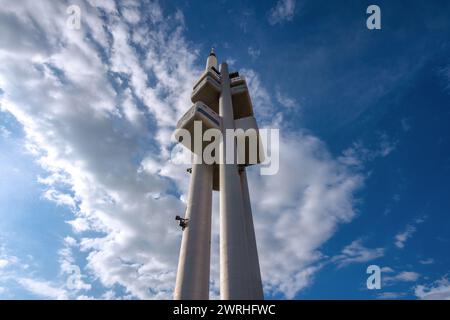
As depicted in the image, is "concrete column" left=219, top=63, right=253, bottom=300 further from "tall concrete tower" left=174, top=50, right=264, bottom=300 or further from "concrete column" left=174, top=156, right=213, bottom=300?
"concrete column" left=174, top=156, right=213, bottom=300

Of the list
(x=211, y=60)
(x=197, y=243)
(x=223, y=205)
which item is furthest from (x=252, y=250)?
(x=211, y=60)

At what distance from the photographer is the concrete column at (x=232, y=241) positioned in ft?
44.8

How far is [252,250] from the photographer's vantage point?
17.3 m

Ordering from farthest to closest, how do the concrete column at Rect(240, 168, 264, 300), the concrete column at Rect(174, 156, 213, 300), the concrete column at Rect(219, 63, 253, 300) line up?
the concrete column at Rect(174, 156, 213, 300), the concrete column at Rect(240, 168, 264, 300), the concrete column at Rect(219, 63, 253, 300)

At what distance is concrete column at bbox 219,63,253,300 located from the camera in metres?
13.7

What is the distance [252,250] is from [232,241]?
8.76 feet

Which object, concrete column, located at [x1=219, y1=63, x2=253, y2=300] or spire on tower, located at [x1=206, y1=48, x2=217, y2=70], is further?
spire on tower, located at [x1=206, y1=48, x2=217, y2=70]

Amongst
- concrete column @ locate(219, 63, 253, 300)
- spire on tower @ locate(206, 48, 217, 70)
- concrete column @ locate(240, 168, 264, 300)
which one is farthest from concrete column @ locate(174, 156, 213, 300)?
spire on tower @ locate(206, 48, 217, 70)

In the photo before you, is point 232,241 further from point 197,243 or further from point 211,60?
point 211,60

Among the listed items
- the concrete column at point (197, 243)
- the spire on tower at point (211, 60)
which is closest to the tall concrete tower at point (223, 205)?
the concrete column at point (197, 243)

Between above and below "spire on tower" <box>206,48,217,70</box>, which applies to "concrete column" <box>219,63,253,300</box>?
below
